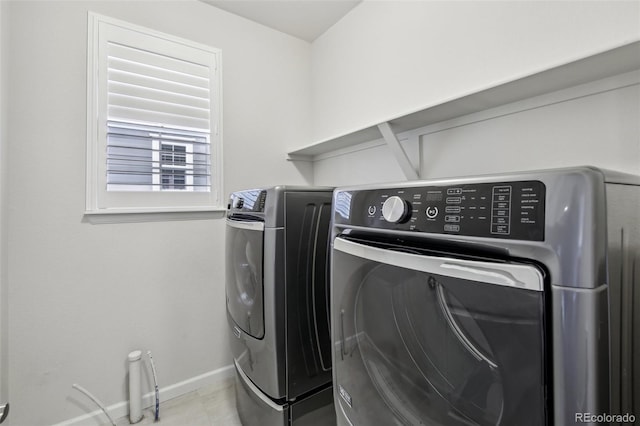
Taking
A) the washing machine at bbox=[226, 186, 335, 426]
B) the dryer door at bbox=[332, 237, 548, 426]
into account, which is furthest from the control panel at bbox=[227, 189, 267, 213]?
the dryer door at bbox=[332, 237, 548, 426]

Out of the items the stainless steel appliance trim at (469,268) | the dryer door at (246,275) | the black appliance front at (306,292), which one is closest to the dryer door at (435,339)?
the stainless steel appliance trim at (469,268)

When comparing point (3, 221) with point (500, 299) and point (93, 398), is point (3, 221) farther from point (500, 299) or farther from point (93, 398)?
point (500, 299)

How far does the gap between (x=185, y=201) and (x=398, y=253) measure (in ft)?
5.42

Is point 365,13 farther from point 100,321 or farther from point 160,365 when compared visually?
point 160,365

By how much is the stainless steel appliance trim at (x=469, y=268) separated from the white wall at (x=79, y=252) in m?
1.60

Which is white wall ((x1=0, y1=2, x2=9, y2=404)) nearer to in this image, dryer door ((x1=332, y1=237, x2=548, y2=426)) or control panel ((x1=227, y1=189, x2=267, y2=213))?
control panel ((x1=227, y1=189, x2=267, y2=213))

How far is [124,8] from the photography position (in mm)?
1715

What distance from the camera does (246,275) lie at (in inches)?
51.1

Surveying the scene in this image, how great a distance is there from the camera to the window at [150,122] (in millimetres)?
1628

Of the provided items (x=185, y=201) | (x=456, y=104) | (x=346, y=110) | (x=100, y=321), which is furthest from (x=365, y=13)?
(x=100, y=321)

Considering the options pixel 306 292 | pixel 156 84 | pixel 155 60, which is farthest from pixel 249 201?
pixel 155 60

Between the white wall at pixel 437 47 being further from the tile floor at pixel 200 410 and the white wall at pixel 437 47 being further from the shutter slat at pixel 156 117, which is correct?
the tile floor at pixel 200 410

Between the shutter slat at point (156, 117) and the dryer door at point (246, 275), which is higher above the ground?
the shutter slat at point (156, 117)

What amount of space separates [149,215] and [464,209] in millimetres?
1817
